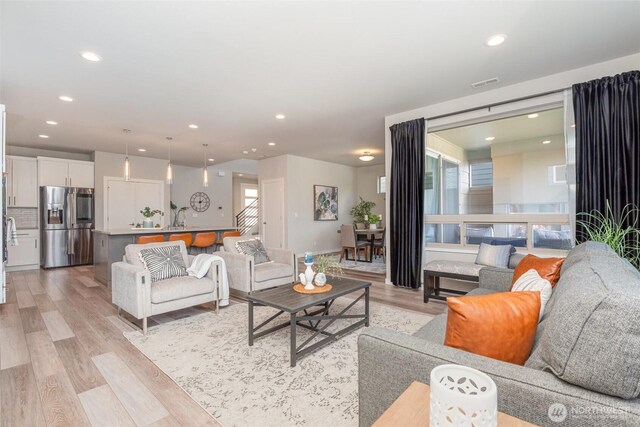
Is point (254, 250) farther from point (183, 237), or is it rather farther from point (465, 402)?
point (465, 402)

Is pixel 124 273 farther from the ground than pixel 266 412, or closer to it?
farther from the ground

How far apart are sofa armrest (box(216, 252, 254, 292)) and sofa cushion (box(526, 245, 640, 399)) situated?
3.29 meters

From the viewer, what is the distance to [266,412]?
5.93ft

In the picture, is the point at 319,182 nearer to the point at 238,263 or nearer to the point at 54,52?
the point at 238,263

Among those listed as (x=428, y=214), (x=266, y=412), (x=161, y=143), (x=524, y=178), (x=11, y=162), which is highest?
(x=161, y=143)

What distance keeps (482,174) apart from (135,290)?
15.3 feet

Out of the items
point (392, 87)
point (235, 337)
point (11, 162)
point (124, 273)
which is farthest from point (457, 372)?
point (11, 162)

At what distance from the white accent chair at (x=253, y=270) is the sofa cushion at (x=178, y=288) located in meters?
0.48

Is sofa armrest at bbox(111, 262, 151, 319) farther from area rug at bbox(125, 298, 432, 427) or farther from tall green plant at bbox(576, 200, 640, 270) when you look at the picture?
tall green plant at bbox(576, 200, 640, 270)

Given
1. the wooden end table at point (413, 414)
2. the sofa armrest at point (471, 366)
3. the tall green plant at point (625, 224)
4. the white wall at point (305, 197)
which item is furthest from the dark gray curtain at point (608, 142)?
the white wall at point (305, 197)

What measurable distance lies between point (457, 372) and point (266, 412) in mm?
1432

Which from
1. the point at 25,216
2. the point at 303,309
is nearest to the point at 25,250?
the point at 25,216

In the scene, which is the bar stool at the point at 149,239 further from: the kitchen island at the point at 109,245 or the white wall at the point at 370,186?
the white wall at the point at 370,186

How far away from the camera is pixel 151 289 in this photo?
304 cm
